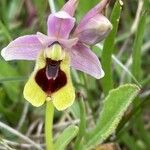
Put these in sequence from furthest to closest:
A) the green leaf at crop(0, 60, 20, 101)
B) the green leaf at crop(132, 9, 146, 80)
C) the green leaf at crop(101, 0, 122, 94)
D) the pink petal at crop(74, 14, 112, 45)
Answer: the green leaf at crop(0, 60, 20, 101) < the green leaf at crop(132, 9, 146, 80) < the green leaf at crop(101, 0, 122, 94) < the pink petal at crop(74, 14, 112, 45)

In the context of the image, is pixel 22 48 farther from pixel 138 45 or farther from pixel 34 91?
pixel 138 45

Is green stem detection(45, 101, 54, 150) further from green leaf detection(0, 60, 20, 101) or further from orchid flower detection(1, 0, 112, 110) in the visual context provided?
green leaf detection(0, 60, 20, 101)

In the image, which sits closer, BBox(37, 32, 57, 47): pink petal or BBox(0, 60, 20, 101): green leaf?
BBox(37, 32, 57, 47): pink petal

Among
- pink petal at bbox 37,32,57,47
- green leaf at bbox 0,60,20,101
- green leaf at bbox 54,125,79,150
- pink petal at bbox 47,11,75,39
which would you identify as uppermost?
pink petal at bbox 47,11,75,39

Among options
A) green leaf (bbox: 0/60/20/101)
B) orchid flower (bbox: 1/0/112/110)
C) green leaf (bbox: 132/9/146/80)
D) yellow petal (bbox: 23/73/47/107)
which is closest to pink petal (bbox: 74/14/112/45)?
orchid flower (bbox: 1/0/112/110)

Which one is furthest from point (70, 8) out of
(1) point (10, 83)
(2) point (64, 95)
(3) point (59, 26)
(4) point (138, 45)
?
(1) point (10, 83)

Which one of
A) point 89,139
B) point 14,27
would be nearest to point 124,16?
point 14,27

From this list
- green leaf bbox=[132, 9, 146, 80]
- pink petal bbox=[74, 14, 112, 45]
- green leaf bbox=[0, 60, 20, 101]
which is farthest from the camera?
green leaf bbox=[0, 60, 20, 101]
